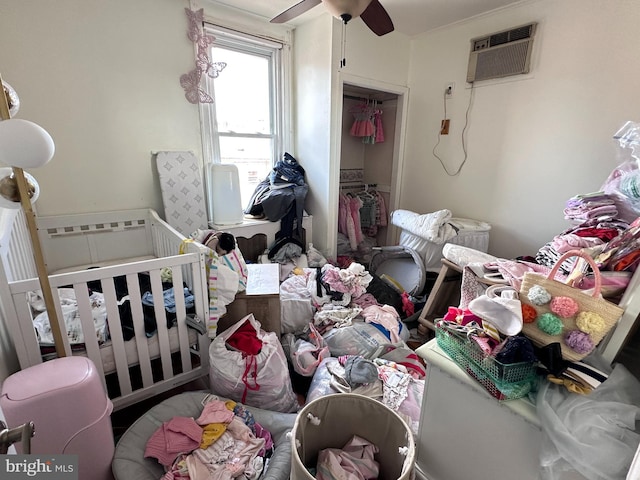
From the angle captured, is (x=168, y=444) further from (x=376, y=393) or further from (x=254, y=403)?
(x=376, y=393)

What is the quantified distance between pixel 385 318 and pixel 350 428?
2.98ft

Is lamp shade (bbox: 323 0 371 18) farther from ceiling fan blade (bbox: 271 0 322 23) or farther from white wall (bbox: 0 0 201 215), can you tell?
white wall (bbox: 0 0 201 215)

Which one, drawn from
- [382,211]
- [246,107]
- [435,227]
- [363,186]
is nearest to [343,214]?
[382,211]

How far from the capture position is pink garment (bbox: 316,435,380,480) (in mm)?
1091

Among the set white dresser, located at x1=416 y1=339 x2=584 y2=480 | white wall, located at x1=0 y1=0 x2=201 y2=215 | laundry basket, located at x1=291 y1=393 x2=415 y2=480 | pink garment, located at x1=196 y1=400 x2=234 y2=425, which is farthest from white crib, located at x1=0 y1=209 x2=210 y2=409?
white dresser, located at x1=416 y1=339 x2=584 y2=480

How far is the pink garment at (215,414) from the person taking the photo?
51.1 inches

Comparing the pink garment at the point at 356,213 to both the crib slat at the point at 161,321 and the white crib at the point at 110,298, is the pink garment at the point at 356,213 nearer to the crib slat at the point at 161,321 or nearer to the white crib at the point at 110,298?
the white crib at the point at 110,298

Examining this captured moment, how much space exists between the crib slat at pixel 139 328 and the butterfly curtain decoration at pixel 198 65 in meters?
1.68

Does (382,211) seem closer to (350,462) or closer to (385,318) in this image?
(385,318)

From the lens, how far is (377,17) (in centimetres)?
162

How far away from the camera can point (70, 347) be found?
133cm

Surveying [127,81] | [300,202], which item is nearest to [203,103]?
[127,81]

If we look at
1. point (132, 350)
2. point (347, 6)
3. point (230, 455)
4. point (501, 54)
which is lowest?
point (230, 455)

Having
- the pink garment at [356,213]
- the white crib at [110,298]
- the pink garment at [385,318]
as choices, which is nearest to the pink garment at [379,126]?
the pink garment at [356,213]
